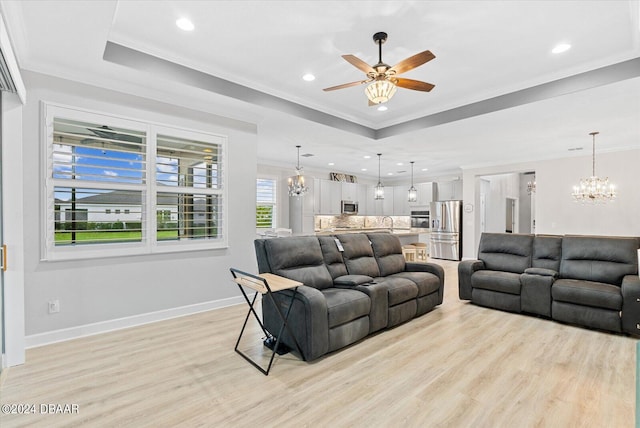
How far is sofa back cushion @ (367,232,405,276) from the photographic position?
418 centimetres

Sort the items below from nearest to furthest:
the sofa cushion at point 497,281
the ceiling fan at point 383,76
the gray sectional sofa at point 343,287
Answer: the ceiling fan at point 383,76 < the gray sectional sofa at point 343,287 < the sofa cushion at point 497,281

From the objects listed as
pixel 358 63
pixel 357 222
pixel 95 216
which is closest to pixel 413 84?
pixel 358 63

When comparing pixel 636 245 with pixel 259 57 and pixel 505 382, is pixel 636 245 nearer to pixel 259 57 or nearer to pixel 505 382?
pixel 505 382

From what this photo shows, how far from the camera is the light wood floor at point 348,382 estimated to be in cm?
199

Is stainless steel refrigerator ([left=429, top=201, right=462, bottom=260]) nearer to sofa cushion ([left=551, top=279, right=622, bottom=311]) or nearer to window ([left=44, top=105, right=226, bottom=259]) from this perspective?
sofa cushion ([left=551, top=279, right=622, bottom=311])

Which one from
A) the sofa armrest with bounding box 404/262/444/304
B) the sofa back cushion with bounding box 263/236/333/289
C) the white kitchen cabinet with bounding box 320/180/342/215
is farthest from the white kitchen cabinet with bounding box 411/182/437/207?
the sofa back cushion with bounding box 263/236/333/289

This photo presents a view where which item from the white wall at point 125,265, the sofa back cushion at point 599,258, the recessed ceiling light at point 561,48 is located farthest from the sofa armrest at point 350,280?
the recessed ceiling light at point 561,48

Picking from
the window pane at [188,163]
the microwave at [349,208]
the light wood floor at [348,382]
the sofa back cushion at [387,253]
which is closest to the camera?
the light wood floor at [348,382]

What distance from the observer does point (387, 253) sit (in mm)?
4324

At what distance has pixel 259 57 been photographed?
10.9 feet

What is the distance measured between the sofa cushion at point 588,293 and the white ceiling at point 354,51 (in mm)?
2205

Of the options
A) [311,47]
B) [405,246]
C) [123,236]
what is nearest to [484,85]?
[311,47]

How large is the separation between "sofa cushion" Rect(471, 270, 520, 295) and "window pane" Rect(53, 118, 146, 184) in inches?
180
